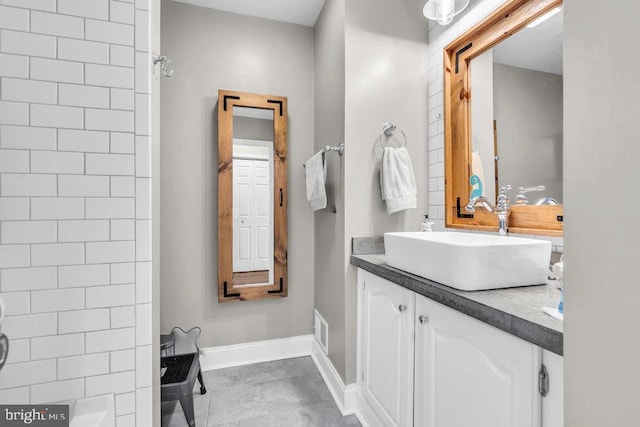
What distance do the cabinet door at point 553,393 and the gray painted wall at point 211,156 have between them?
1.73 m

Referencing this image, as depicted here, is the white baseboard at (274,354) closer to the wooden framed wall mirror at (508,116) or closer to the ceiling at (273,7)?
the wooden framed wall mirror at (508,116)

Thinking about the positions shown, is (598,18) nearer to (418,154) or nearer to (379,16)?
(418,154)

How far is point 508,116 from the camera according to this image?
140 cm

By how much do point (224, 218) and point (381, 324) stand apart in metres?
1.27

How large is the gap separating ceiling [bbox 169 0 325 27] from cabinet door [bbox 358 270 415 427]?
1905 millimetres

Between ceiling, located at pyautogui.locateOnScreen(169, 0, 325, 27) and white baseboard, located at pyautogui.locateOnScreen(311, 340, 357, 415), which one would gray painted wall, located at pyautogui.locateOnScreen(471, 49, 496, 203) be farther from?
white baseboard, located at pyautogui.locateOnScreen(311, 340, 357, 415)

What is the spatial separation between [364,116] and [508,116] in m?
0.72

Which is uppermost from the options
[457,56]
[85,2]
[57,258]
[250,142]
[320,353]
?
[457,56]

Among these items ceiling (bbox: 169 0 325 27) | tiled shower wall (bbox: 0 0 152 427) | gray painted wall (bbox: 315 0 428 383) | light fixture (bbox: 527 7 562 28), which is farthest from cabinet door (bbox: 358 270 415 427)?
ceiling (bbox: 169 0 325 27)

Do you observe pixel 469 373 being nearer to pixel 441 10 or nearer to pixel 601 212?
pixel 601 212

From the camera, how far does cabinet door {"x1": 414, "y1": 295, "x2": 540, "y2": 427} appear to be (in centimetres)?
69

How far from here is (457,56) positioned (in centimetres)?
163

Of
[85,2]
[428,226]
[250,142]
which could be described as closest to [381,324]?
[428,226]

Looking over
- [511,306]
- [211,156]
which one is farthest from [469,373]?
[211,156]
